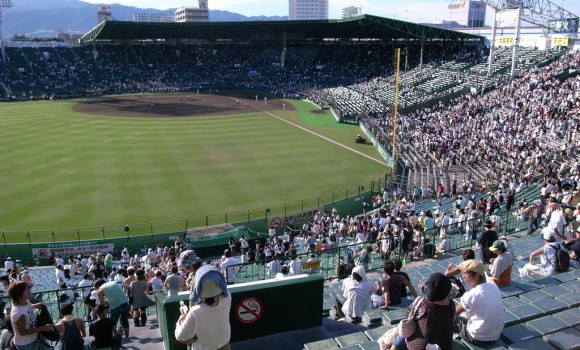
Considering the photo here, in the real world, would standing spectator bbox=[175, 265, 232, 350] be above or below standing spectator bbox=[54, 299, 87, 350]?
above

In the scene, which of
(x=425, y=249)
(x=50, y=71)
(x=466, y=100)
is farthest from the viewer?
(x=50, y=71)

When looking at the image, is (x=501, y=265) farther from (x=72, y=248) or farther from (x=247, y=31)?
(x=247, y=31)

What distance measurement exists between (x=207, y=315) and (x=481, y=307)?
3402 mm

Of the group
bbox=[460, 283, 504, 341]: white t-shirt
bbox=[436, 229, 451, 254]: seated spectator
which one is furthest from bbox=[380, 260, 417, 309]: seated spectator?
bbox=[436, 229, 451, 254]: seated spectator

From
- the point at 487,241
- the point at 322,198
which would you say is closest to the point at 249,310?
A: the point at 487,241

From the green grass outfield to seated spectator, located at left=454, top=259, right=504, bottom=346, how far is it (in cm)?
2043

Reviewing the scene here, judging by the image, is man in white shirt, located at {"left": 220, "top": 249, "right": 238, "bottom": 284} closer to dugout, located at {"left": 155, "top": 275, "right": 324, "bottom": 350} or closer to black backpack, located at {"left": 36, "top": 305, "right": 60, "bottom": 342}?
dugout, located at {"left": 155, "top": 275, "right": 324, "bottom": 350}

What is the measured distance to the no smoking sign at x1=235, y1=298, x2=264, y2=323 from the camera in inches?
298

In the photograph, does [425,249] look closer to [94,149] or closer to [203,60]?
[94,149]

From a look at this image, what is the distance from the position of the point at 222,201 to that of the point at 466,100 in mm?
28334

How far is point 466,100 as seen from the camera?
44750 mm

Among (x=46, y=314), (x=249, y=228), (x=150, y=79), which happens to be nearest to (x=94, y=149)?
(x=249, y=228)

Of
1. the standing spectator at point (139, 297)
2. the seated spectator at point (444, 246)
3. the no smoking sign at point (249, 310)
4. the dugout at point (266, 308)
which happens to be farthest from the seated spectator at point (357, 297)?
the seated spectator at point (444, 246)

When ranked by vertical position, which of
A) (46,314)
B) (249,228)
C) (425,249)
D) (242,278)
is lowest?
(249,228)
